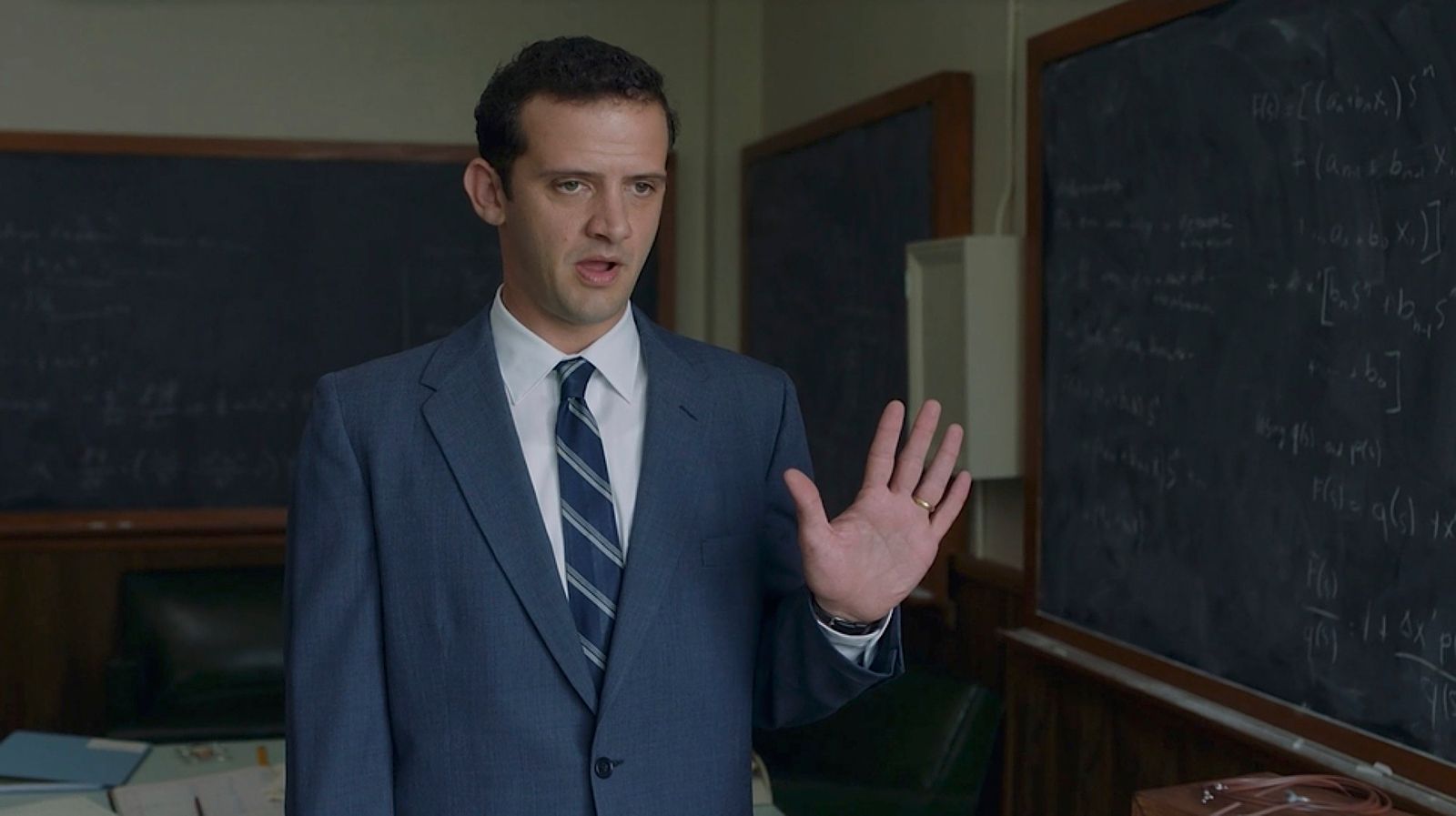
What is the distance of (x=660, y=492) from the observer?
1.48m

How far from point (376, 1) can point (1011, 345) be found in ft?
7.62

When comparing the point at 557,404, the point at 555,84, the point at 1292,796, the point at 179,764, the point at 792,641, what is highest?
the point at 555,84

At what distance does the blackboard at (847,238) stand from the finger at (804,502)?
1.85 meters

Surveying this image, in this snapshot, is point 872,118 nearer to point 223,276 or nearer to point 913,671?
point 913,671

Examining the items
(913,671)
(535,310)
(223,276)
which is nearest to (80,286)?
(223,276)

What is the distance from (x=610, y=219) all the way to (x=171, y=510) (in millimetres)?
3247

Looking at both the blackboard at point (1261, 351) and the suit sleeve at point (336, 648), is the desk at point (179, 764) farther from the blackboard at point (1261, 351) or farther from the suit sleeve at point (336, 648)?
the blackboard at point (1261, 351)

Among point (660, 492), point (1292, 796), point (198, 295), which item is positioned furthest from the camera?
point (198, 295)

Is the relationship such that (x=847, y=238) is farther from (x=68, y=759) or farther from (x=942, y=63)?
(x=68, y=759)

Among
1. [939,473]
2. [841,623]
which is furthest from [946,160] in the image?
[841,623]

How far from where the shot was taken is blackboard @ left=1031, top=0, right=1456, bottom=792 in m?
1.88

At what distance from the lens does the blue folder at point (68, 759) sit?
2.55m

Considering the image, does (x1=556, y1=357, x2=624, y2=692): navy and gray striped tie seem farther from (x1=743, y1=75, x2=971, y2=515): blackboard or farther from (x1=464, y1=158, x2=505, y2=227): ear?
(x1=743, y1=75, x2=971, y2=515): blackboard

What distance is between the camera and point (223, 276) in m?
4.27
